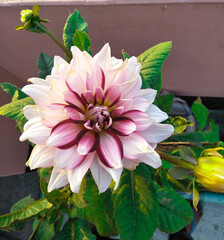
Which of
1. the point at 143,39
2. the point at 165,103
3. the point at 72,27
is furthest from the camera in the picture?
the point at 143,39

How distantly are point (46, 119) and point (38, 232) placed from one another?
0.43 metres

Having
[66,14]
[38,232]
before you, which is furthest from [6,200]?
[66,14]

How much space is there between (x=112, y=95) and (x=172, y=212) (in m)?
0.33

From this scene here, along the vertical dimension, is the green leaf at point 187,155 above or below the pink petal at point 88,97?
below

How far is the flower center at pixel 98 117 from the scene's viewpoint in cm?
30

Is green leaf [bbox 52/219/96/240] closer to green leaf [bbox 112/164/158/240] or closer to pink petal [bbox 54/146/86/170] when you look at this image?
green leaf [bbox 112/164/158/240]

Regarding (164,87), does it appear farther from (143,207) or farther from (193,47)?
(143,207)

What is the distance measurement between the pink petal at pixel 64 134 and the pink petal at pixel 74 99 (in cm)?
2

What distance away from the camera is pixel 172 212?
50cm

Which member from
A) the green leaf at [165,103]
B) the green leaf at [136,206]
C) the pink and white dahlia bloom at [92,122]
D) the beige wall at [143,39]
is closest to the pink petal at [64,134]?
the pink and white dahlia bloom at [92,122]

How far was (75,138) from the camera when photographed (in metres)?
0.28

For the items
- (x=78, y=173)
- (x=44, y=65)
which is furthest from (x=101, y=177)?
(x=44, y=65)

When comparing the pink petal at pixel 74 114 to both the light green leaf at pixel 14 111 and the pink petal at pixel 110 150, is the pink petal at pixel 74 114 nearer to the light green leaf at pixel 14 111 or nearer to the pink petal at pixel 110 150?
the pink petal at pixel 110 150

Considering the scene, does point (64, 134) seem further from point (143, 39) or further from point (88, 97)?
point (143, 39)
